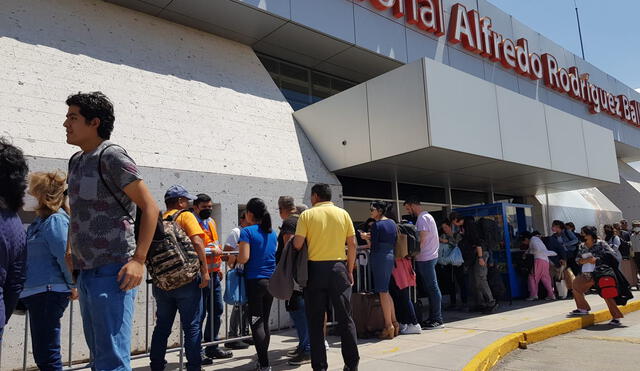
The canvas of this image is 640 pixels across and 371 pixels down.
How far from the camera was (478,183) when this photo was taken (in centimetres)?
1212

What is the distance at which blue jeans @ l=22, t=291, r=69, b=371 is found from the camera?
10.5 ft

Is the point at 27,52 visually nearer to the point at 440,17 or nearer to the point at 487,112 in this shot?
the point at 487,112

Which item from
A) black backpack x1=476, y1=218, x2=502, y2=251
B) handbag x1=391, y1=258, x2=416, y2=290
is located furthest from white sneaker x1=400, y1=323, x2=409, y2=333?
black backpack x1=476, y1=218, x2=502, y2=251

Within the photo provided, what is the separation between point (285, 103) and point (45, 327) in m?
6.98

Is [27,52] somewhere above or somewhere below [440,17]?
below

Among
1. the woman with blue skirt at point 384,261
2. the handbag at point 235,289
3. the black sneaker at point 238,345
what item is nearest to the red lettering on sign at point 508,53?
the woman with blue skirt at point 384,261

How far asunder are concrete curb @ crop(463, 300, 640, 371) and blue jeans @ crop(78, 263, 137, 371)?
3.34m

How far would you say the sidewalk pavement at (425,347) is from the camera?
4855 millimetres

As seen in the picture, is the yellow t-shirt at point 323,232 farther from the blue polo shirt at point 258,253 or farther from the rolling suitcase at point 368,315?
the rolling suitcase at point 368,315

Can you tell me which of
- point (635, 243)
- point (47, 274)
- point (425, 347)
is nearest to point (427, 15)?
point (635, 243)

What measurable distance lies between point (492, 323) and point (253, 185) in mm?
4556

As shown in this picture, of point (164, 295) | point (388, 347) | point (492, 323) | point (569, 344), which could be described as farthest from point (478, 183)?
point (164, 295)

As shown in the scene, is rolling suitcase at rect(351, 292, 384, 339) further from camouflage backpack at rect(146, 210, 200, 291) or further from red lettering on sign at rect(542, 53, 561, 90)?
red lettering on sign at rect(542, 53, 561, 90)

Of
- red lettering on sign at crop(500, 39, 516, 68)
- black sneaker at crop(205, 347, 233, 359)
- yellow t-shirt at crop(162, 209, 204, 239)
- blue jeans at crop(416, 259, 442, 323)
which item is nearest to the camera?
yellow t-shirt at crop(162, 209, 204, 239)
